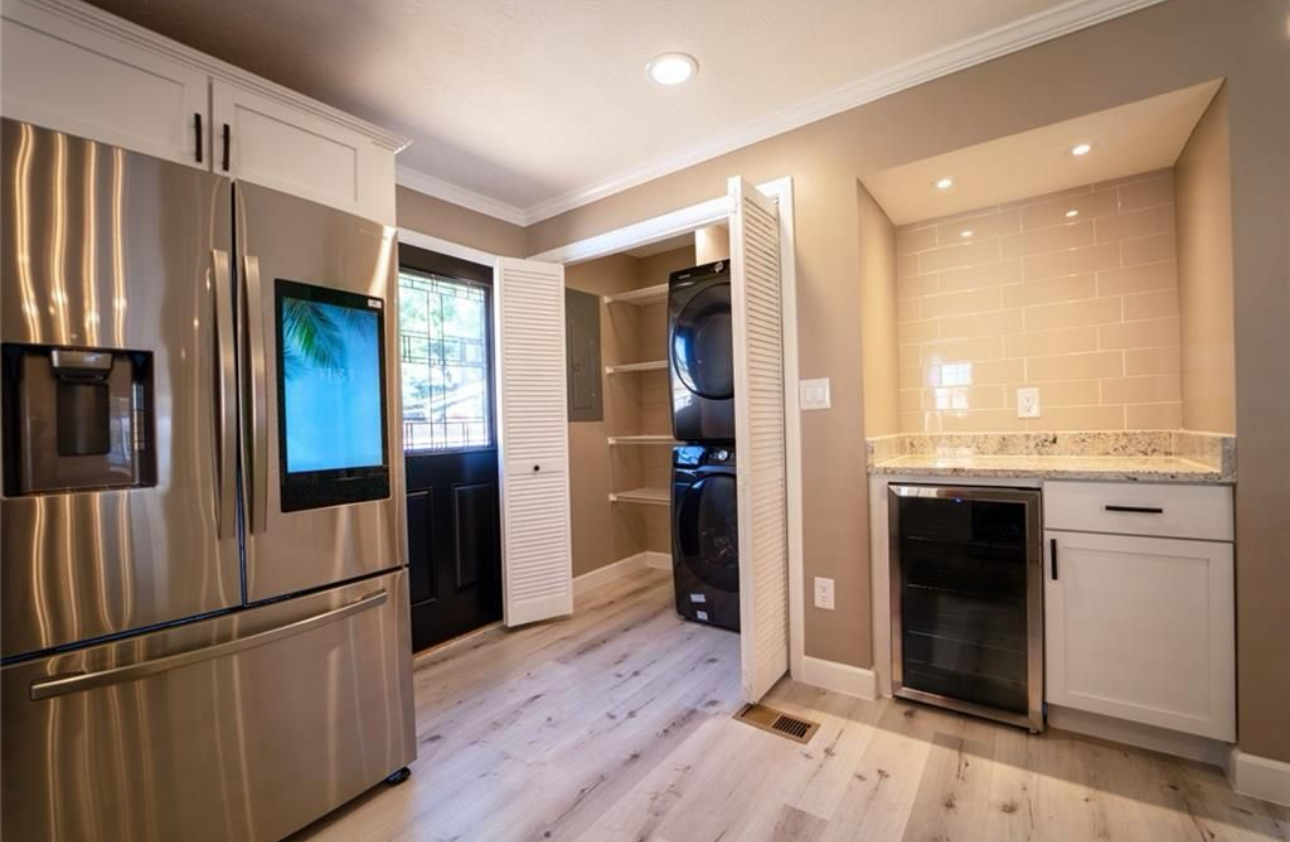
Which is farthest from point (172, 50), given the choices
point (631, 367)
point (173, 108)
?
point (631, 367)

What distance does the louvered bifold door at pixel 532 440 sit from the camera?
298 cm

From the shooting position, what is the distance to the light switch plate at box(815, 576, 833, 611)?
2.27 meters

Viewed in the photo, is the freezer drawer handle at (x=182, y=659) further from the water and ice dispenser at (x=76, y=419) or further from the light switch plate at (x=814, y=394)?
the light switch plate at (x=814, y=394)

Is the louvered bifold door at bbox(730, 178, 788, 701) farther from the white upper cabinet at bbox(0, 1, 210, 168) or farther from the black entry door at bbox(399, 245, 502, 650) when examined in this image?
the white upper cabinet at bbox(0, 1, 210, 168)

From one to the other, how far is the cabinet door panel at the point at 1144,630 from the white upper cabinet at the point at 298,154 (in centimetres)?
262

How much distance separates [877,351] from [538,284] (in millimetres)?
1875

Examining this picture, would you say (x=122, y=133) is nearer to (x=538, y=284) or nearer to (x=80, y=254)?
(x=80, y=254)

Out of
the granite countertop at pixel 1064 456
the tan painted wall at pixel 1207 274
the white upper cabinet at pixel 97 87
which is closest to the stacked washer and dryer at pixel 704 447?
the granite countertop at pixel 1064 456

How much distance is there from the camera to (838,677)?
2.25 metres

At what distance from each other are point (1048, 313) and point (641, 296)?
246 centimetres

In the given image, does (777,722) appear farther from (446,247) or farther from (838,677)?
(446,247)

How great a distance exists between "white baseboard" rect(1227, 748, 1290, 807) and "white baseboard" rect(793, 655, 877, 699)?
1.01 m

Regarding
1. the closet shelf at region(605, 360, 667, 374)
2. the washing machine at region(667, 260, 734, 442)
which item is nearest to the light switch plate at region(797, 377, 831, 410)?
the washing machine at region(667, 260, 734, 442)

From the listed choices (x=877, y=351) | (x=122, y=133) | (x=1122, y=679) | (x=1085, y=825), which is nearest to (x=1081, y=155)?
(x=877, y=351)
